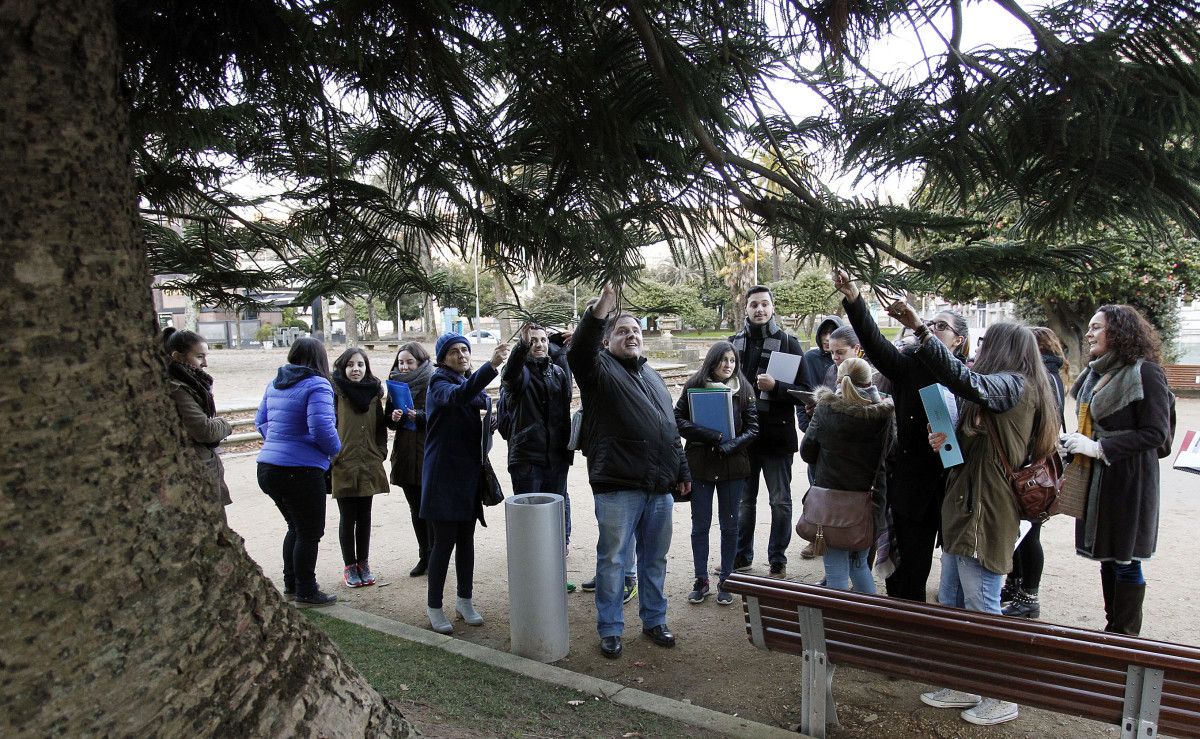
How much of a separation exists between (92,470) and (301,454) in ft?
11.0

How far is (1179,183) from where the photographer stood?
212 cm

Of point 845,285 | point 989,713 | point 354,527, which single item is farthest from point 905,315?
point 354,527

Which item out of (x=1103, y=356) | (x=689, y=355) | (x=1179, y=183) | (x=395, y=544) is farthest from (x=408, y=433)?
(x=689, y=355)

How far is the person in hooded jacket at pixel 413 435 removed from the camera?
19.2ft

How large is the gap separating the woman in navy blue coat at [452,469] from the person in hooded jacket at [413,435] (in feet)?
2.45

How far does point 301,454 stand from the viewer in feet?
17.0

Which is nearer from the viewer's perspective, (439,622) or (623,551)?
(623,551)

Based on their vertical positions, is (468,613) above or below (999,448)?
below

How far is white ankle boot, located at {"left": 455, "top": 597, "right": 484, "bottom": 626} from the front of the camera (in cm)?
495

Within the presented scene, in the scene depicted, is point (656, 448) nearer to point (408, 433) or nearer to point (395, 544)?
A: point (408, 433)

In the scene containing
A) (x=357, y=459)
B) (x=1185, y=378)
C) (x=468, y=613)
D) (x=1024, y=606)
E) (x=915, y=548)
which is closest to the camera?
(x=915, y=548)

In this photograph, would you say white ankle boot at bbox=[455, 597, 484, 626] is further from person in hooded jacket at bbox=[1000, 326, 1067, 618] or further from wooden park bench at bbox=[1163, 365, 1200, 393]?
wooden park bench at bbox=[1163, 365, 1200, 393]

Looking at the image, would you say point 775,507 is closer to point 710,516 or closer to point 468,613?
point 710,516

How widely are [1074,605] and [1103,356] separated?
1.68 m
